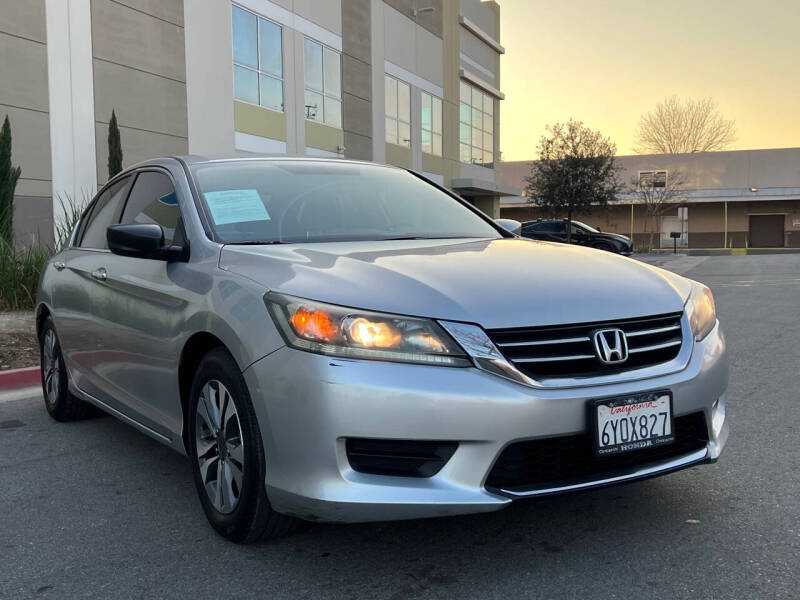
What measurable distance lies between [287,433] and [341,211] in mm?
1612

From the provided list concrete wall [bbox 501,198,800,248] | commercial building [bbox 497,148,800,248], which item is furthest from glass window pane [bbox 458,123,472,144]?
concrete wall [bbox 501,198,800,248]

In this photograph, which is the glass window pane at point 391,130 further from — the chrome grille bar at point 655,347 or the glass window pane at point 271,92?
the chrome grille bar at point 655,347

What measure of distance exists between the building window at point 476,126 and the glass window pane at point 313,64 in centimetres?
1269

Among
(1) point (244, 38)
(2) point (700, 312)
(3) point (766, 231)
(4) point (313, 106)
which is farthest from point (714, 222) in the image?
(2) point (700, 312)

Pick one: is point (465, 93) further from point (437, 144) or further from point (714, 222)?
point (714, 222)

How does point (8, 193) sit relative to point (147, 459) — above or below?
above

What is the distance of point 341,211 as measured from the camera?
394cm

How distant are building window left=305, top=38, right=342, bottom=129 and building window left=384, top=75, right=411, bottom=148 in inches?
142

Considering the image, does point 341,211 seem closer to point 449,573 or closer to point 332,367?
point 332,367

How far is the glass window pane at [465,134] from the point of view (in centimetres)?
3512

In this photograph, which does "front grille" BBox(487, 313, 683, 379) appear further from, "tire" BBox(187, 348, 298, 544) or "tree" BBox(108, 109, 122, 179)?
"tree" BBox(108, 109, 122, 179)

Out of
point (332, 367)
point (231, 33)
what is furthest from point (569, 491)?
point (231, 33)

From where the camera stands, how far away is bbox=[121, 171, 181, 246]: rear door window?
382 centimetres

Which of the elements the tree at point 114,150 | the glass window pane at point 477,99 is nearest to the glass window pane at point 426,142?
the glass window pane at point 477,99
